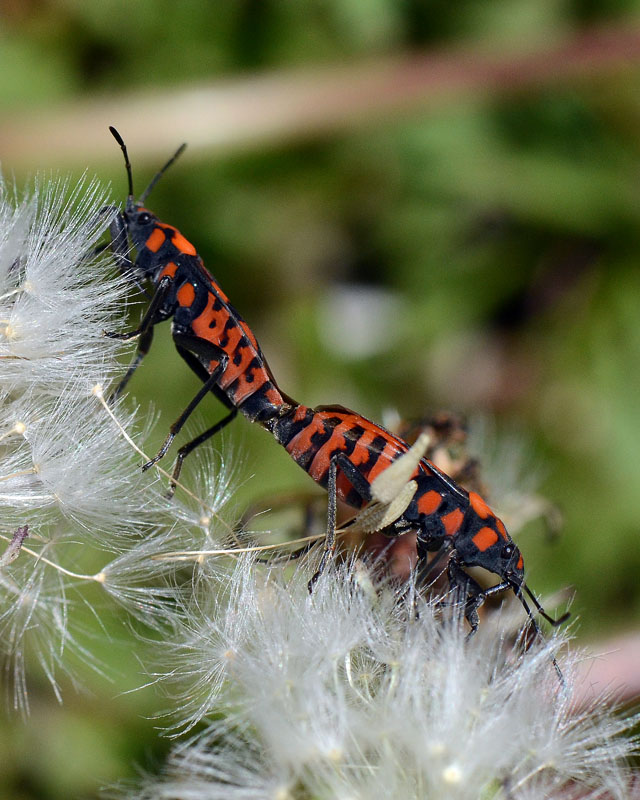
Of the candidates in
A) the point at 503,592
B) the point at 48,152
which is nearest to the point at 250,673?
the point at 503,592

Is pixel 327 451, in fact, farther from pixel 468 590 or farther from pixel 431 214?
pixel 431 214

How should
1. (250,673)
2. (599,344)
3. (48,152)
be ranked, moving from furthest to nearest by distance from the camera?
(599,344)
(48,152)
(250,673)

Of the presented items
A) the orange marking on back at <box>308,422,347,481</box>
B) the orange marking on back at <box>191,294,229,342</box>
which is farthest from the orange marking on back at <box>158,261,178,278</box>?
the orange marking on back at <box>308,422,347,481</box>

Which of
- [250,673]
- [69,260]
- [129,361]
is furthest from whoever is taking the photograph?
[129,361]

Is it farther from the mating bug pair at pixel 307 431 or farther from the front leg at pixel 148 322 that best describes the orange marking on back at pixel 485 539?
the front leg at pixel 148 322

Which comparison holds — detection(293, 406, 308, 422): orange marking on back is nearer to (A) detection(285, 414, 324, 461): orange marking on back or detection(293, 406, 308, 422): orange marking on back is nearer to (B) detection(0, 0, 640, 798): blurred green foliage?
(A) detection(285, 414, 324, 461): orange marking on back

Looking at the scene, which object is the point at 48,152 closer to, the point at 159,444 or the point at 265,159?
the point at 265,159
